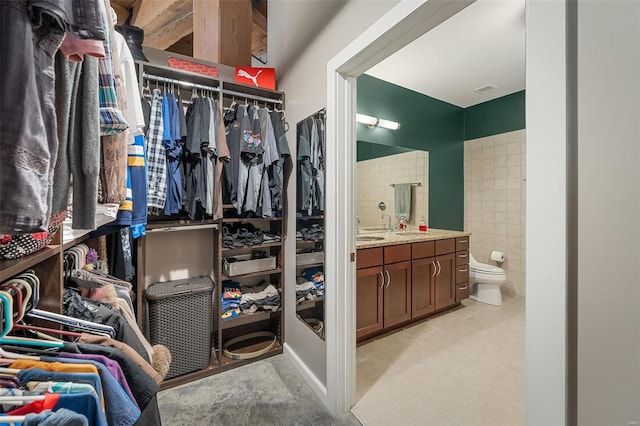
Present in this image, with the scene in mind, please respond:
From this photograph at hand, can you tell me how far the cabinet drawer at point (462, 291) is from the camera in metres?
3.20

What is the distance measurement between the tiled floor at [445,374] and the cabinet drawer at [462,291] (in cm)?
29

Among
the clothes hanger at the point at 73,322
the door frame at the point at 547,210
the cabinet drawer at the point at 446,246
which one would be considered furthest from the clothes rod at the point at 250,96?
the cabinet drawer at the point at 446,246

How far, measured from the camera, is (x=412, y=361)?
7.22 ft

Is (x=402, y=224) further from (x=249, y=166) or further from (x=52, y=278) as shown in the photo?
(x=52, y=278)

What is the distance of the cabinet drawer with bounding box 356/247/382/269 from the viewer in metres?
2.38

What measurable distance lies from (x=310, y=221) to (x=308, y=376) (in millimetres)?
1078

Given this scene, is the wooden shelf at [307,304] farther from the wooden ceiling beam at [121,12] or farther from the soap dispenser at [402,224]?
the wooden ceiling beam at [121,12]

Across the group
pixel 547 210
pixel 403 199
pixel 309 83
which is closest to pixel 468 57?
pixel 403 199

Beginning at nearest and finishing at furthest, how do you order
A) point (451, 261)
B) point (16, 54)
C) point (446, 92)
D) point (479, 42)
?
point (16, 54), point (479, 42), point (451, 261), point (446, 92)

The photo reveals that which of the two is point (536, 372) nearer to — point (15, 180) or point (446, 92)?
point (15, 180)

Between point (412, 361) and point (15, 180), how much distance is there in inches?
97.8

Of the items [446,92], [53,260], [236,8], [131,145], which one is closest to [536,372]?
[53,260]

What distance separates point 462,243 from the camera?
3.21 metres

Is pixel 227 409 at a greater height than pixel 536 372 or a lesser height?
lesser
